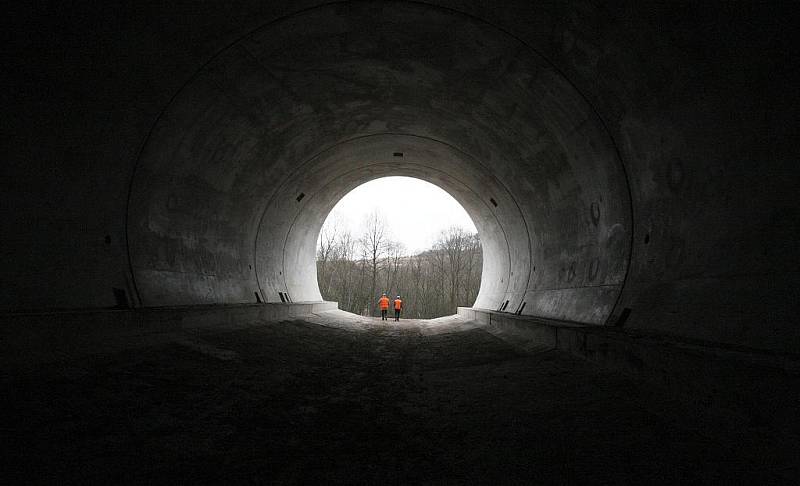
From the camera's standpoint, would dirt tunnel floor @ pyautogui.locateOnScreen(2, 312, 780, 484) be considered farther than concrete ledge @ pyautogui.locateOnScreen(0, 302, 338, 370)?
No

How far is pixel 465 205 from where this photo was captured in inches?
685

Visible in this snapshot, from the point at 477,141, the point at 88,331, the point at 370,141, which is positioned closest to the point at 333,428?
the point at 88,331

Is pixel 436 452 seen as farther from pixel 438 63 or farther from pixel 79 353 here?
pixel 438 63

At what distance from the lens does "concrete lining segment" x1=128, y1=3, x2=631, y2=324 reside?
20.4 feet

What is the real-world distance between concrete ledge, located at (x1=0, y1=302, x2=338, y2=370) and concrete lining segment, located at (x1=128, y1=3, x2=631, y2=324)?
0.89 metres

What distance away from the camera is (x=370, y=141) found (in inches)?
472

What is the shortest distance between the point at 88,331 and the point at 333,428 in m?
2.91

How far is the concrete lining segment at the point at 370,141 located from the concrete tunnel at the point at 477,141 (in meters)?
0.05

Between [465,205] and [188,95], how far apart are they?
40.9 feet

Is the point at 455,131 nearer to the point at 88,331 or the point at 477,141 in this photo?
the point at 477,141

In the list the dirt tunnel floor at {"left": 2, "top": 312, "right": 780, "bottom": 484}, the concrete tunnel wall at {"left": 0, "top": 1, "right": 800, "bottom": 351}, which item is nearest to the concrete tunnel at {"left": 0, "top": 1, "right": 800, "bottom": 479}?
the concrete tunnel wall at {"left": 0, "top": 1, "right": 800, "bottom": 351}

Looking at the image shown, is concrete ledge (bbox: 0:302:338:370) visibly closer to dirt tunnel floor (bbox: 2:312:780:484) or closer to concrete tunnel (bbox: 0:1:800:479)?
concrete tunnel (bbox: 0:1:800:479)

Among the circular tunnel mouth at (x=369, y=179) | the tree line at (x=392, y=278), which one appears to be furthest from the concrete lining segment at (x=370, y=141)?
the tree line at (x=392, y=278)

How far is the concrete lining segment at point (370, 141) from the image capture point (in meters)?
Result: 6.22
